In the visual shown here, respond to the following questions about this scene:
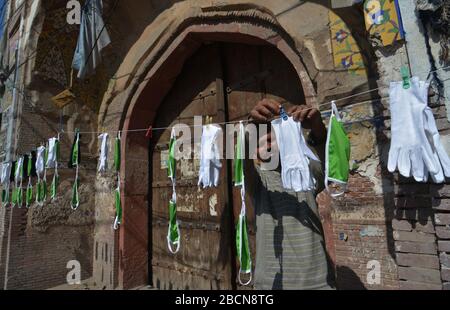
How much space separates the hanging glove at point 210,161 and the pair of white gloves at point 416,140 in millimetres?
1367

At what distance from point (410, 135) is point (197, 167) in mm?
2841

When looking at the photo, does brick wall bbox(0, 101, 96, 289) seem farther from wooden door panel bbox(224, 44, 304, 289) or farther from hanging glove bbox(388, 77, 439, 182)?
hanging glove bbox(388, 77, 439, 182)

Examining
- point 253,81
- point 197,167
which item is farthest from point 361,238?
point 197,167

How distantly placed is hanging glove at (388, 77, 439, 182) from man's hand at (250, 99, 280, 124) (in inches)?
28.2

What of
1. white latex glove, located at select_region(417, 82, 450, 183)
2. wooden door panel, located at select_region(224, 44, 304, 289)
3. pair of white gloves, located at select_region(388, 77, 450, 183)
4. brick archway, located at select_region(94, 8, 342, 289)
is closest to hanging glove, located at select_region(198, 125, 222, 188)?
wooden door panel, located at select_region(224, 44, 304, 289)

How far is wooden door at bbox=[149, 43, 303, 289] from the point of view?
Answer: 353 centimetres

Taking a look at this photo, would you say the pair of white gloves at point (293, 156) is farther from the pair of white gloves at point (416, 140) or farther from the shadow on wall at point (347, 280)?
the shadow on wall at point (347, 280)

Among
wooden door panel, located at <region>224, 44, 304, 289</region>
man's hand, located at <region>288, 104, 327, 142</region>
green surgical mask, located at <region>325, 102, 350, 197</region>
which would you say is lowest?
green surgical mask, located at <region>325, 102, 350, 197</region>

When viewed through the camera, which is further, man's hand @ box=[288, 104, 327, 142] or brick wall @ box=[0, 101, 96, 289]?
brick wall @ box=[0, 101, 96, 289]

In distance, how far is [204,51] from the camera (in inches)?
168

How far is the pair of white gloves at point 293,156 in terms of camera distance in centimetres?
187

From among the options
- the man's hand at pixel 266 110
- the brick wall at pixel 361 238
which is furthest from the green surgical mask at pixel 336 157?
the brick wall at pixel 361 238

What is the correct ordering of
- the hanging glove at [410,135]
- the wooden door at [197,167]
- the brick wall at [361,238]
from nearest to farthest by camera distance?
the hanging glove at [410,135], the brick wall at [361,238], the wooden door at [197,167]
